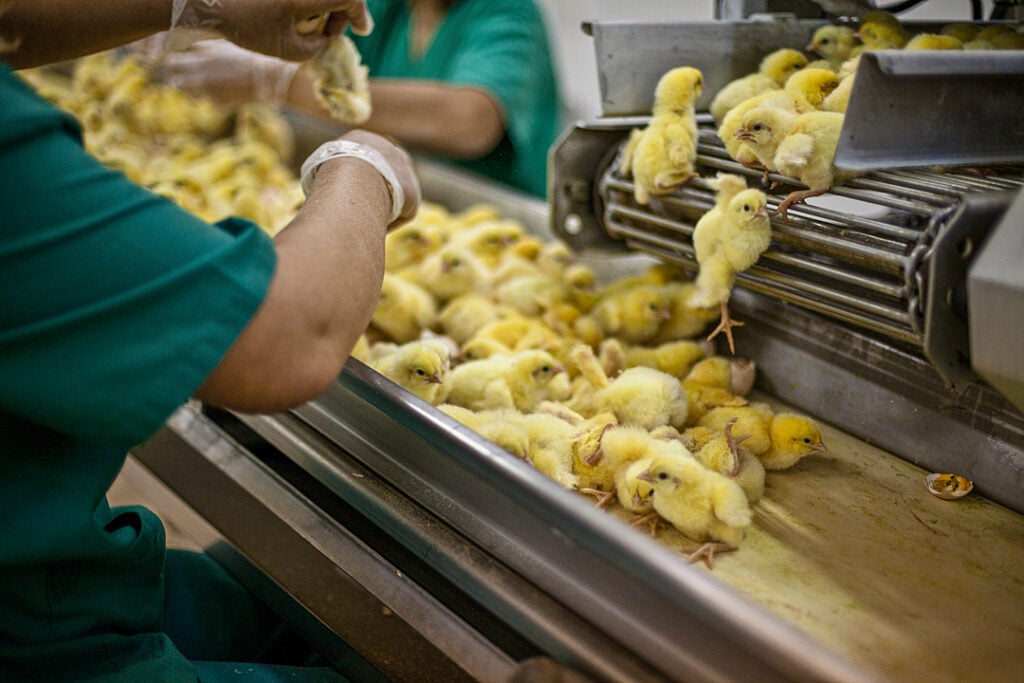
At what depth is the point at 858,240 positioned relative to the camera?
1.28 metres

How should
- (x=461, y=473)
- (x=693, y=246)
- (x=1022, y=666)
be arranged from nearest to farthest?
(x=1022, y=666)
(x=461, y=473)
(x=693, y=246)

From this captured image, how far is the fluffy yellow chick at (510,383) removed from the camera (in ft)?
5.39

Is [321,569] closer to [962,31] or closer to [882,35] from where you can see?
[882,35]

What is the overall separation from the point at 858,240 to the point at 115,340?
1093 mm

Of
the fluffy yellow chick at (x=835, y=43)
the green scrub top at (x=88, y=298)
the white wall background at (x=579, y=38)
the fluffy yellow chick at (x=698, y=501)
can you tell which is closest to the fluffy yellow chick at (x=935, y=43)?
the fluffy yellow chick at (x=835, y=43)

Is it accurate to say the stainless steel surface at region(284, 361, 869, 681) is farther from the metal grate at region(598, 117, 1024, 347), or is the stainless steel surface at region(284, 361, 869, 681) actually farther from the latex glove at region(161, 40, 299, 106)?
the latex glove at region(161, 40, 299, 106)

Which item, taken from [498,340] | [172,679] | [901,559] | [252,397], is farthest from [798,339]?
[172,679]

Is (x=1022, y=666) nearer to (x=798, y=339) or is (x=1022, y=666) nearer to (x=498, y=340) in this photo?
(x=798, y=339)

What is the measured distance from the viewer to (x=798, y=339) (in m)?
1.62

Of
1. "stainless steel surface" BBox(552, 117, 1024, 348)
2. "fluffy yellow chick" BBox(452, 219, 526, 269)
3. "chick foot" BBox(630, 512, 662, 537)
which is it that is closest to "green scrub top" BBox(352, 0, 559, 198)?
"fluffy yellow chick" BBox(452, 219, 526, 269)

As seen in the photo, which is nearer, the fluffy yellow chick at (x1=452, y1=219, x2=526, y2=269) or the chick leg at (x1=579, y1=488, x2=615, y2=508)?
the chick leg at (x1=579, y1=488, x2=615, y2=508)

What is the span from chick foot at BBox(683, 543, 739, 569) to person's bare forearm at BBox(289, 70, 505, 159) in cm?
236

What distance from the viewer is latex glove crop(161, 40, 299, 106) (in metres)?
2.85

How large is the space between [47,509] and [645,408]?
1007mm
